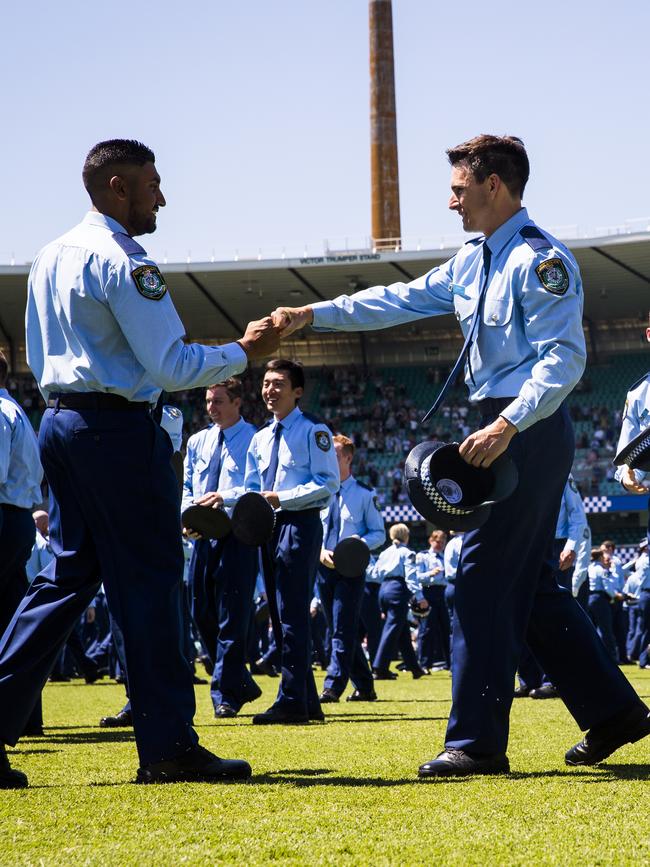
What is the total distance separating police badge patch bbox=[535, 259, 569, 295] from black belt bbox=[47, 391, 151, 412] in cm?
158

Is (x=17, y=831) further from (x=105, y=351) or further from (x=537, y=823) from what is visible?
(x=105, y=351)

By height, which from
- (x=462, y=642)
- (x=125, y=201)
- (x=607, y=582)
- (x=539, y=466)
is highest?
(x=125, y=201)

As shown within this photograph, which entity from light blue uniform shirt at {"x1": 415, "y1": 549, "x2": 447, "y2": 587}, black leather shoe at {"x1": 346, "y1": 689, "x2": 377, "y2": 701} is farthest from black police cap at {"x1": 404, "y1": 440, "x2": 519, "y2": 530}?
light blue uniform shirt at {"x1": 415, "y1": 549, "x2": 447, "y2": 587}

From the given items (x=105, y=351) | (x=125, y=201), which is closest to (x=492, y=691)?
(x=105, y=351)

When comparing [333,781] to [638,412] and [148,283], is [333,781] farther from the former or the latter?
[638,412]

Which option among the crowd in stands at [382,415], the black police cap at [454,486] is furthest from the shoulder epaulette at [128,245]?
the crowd in stands at [382,415]

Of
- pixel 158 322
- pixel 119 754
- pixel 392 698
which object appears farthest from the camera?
pixel 392 698

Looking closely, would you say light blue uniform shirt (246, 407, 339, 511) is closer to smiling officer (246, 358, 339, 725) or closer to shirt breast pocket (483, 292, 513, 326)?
smiling officer (246, 358, 339, 725)

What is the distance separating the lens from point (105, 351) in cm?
434

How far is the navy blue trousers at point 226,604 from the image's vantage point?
7945 mm

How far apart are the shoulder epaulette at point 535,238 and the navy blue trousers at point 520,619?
0.65 m

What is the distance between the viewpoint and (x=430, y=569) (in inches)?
722

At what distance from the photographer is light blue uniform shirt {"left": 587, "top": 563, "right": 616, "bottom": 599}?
18.9 m

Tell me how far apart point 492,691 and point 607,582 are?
1564cm
